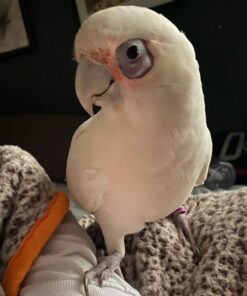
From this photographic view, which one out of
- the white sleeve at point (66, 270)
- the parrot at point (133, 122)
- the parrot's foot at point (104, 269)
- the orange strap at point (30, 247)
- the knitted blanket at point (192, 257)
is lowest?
the knitted blanket at point (192, 257)

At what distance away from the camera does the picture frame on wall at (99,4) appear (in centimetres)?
187

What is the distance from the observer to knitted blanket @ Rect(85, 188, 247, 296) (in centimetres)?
71

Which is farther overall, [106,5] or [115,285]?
[106,5]

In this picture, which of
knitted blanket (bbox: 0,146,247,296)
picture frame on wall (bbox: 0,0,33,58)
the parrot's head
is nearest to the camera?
the parrot's head

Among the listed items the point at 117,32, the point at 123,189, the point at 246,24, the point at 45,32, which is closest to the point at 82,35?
the point at 117,32

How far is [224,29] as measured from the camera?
180 centimetres

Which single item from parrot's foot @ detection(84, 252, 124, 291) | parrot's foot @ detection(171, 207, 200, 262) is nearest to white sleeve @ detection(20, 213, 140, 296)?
parrot's foot @ detection(84, 252, 124, 291)

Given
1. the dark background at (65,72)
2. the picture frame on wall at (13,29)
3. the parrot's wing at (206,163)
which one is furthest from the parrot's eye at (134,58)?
the picture frame on wall at (13,29)

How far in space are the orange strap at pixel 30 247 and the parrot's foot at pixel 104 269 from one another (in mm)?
78

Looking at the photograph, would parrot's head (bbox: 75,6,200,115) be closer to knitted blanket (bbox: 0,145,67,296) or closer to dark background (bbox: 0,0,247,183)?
knitted blanket (bbox: 0,145,67,296)

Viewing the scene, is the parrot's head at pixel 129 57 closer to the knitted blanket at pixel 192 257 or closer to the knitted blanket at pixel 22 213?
the knitted blanket at pixel 22 213

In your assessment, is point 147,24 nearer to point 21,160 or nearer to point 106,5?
point 21,160

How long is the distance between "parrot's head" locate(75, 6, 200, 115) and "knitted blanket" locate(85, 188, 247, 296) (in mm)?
260

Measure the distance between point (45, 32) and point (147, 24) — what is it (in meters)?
1.64
